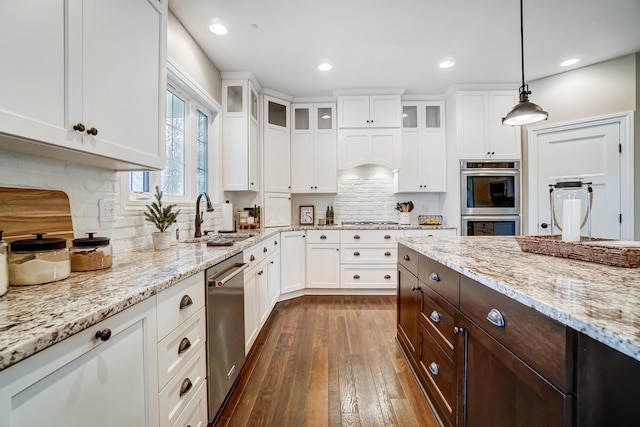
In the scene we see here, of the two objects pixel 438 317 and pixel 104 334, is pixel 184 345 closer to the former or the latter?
pixel 104 334

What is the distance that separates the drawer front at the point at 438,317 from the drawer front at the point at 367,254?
1.84 m

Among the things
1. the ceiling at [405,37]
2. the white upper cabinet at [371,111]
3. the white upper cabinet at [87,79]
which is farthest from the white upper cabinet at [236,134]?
the white upper cabinet at [87,79]

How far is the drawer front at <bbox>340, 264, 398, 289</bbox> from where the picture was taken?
352 centimetres

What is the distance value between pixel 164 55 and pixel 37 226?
42.1 inches

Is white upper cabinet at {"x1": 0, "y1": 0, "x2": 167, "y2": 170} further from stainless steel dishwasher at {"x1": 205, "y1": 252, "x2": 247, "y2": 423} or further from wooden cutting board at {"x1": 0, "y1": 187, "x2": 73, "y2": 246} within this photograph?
stainless steel dishwasher at {"x1": 205, "y1": 252, "x2": 247, "y2": 423}

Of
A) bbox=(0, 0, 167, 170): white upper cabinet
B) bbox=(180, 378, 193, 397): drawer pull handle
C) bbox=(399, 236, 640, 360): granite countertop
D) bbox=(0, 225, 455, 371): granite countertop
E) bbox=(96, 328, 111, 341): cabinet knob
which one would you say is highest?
bbox=(0, 0, 167, 170): white upper cabinet

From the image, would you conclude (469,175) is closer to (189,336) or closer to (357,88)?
(357,88)

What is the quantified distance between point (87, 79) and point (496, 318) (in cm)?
174

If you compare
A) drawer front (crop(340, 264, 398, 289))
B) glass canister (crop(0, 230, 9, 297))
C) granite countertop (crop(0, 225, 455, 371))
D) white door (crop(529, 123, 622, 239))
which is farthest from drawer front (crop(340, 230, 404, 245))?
glass canister (crop(0, 230, 9, 297))

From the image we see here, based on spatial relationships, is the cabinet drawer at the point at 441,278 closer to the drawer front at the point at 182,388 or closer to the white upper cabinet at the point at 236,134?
the drawer front at the point at 182,388

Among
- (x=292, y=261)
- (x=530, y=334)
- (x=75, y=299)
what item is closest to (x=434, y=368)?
(x=530, y=334)

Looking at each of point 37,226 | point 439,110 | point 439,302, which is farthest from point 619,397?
point 439,110

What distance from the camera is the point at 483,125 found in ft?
11.5

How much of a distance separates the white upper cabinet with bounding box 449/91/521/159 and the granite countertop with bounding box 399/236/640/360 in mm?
2588
